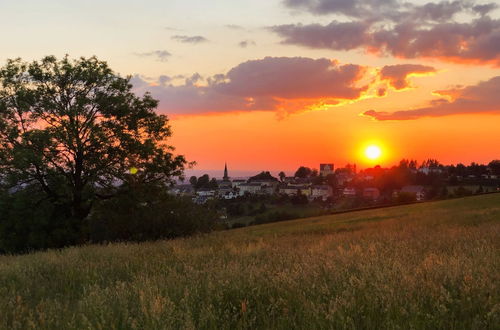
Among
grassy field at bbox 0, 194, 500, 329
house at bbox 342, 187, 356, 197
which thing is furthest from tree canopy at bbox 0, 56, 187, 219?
house at bbox 342, 187, 356, 197

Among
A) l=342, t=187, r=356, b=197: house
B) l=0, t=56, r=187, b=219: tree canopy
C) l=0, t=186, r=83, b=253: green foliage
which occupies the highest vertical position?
l=0, t=56, r=187, b=219: tree canopy

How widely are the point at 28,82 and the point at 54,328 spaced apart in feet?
86.0

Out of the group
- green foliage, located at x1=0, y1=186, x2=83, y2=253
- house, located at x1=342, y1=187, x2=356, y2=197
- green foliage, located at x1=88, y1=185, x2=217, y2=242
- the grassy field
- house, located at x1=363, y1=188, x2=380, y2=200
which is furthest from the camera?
house, located at x1=342, y1=187, x2=356, y2=197

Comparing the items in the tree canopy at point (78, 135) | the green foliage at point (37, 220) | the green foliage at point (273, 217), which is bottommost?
the green foliage at point (273, 217)

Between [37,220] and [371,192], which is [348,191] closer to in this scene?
[371,192]

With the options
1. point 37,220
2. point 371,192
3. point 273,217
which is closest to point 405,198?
point 273,217

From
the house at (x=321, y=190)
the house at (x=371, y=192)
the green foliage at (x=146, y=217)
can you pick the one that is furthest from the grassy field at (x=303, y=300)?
the house at (x=321, y=190)

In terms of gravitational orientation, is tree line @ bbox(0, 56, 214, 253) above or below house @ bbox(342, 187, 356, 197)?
above

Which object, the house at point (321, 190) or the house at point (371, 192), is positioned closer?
the house at point (371, 192)

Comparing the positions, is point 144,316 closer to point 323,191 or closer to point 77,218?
point 77,218

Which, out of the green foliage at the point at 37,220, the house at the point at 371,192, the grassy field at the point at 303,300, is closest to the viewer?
the grassy field at the point at 303,300

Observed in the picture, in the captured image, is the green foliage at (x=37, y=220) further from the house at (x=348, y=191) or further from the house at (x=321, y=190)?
the house at (x=321, y=190)

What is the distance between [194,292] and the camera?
4.98 metres

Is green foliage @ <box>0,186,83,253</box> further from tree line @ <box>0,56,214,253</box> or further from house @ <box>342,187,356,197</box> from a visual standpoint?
house @ <box>342,187,356,197</box>
